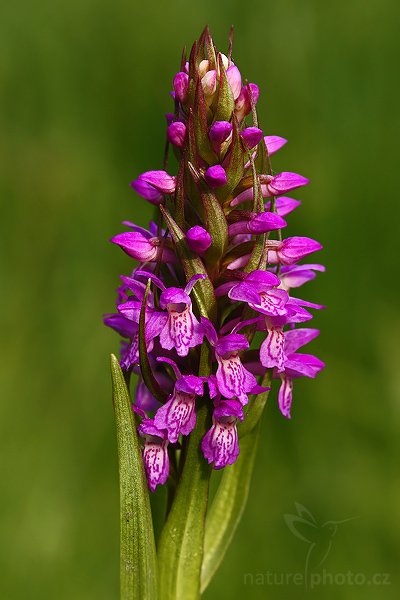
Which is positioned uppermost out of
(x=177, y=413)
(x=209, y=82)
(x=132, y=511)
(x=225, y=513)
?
(x=209, y=82)

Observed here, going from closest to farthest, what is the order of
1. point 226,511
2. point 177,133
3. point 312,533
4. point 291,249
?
point 177,133
point 291,249
point 226,511
point 312,533

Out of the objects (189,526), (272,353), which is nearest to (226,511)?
(189,526)

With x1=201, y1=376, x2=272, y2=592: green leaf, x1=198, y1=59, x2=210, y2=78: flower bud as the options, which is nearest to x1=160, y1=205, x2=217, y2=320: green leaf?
x1=198, y1=59, x2=210, y2=78: flower bud

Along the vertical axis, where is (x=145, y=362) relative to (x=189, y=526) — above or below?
above

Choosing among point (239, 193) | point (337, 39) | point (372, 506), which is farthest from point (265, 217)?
point (337, 39)

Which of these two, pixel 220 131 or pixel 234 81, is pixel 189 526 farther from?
pixel 234 81

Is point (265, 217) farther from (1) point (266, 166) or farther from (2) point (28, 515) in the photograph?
(2) point (28, 515)

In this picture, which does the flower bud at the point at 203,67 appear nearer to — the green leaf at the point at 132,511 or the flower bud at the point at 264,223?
the flower bud at the point at 264,223

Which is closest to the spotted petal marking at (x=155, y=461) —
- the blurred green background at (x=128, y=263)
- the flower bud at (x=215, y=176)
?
the flower bud at (x=215, y=176)

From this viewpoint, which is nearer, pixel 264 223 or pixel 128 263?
pixel 264 223
